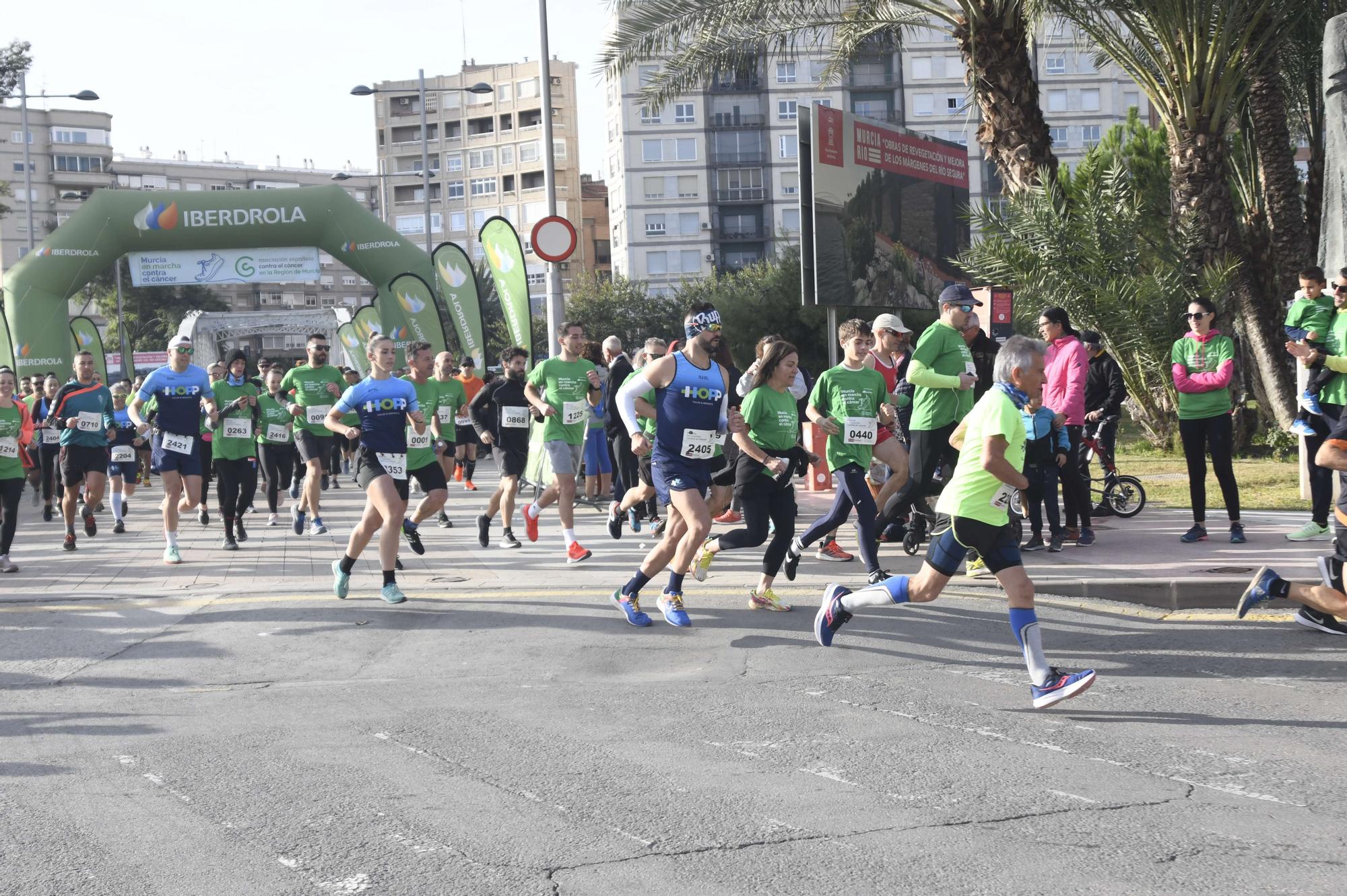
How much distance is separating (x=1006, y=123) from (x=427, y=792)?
51.5 feet

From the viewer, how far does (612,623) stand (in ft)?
28.4

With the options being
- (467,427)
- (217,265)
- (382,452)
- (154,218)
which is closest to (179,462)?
(382,452)

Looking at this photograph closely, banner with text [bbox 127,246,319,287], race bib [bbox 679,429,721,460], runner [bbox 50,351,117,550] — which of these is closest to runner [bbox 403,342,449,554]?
race bib [bbox 679,429,721,460]

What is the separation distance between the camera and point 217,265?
3297cm

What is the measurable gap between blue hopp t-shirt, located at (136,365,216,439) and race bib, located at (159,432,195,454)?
0.03 meters

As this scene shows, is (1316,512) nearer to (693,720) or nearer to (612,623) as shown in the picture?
(612,623)

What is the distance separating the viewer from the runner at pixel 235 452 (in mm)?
13688

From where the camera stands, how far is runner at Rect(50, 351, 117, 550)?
46.4ft

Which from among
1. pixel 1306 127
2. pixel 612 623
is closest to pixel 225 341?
pixel 1306 127

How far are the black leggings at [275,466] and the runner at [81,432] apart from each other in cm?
172

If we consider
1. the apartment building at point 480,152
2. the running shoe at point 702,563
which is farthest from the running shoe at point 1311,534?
the apartment building at point 480,152

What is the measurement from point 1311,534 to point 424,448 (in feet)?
22.3

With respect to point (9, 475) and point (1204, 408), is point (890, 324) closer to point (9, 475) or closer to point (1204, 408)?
point (1204, 408)

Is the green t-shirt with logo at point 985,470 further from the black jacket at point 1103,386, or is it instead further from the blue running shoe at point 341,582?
the black jacket at point 1103,386
